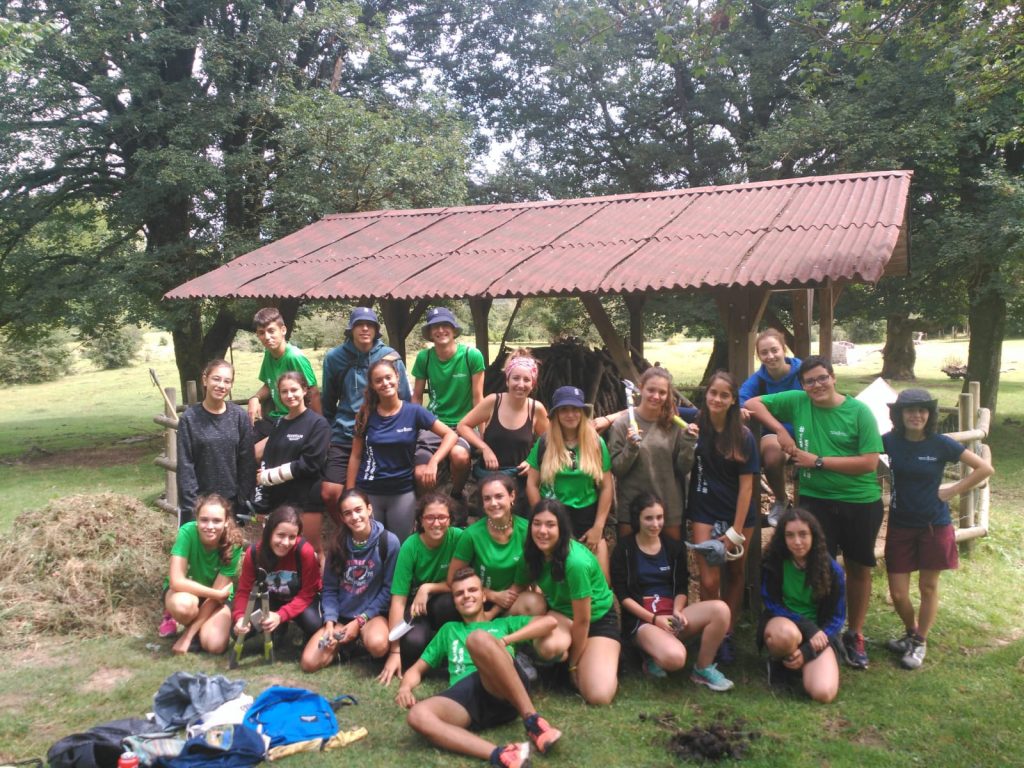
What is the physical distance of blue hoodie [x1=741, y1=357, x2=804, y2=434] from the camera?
5051 mm

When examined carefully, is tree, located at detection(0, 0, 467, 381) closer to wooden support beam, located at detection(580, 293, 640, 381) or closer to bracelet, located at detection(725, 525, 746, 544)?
wooden support beam, located at detection(580, 293, 640, 381)

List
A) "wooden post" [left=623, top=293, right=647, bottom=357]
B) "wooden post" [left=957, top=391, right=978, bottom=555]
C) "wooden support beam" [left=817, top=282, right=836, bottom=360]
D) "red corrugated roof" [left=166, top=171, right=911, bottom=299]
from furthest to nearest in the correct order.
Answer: "wooden post" [left=623, top=293, right=647, bottom=357]
"wooden support beam" [left=817, top=282, right=836, bottom=360]
"wooden post" [left=957, top=391, right=978, bottom=555]
"red corrugated roof" [left=166, top=171, right=911, bottom=299]

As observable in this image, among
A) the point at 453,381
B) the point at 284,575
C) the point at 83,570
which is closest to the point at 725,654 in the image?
the point at 453,381

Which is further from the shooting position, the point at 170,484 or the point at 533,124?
the point at 533,124

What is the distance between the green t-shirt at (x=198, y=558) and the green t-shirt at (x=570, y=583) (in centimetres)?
193

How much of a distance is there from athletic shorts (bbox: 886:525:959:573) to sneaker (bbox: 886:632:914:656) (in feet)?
1.38

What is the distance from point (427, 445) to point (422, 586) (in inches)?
50.6

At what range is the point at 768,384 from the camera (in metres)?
5.11

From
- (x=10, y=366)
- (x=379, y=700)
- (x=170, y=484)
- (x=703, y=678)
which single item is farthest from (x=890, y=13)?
(x=10, y=366)

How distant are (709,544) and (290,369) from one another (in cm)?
308

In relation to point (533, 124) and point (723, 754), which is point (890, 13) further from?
point (533, 124)

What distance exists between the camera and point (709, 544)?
4445mm

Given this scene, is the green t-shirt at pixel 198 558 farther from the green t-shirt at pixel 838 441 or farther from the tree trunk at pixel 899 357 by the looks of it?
the tree trunk at pixel 899 357

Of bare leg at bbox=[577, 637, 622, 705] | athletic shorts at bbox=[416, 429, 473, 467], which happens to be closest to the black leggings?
bare leg at bbox=[577, 637, 622, 705]
